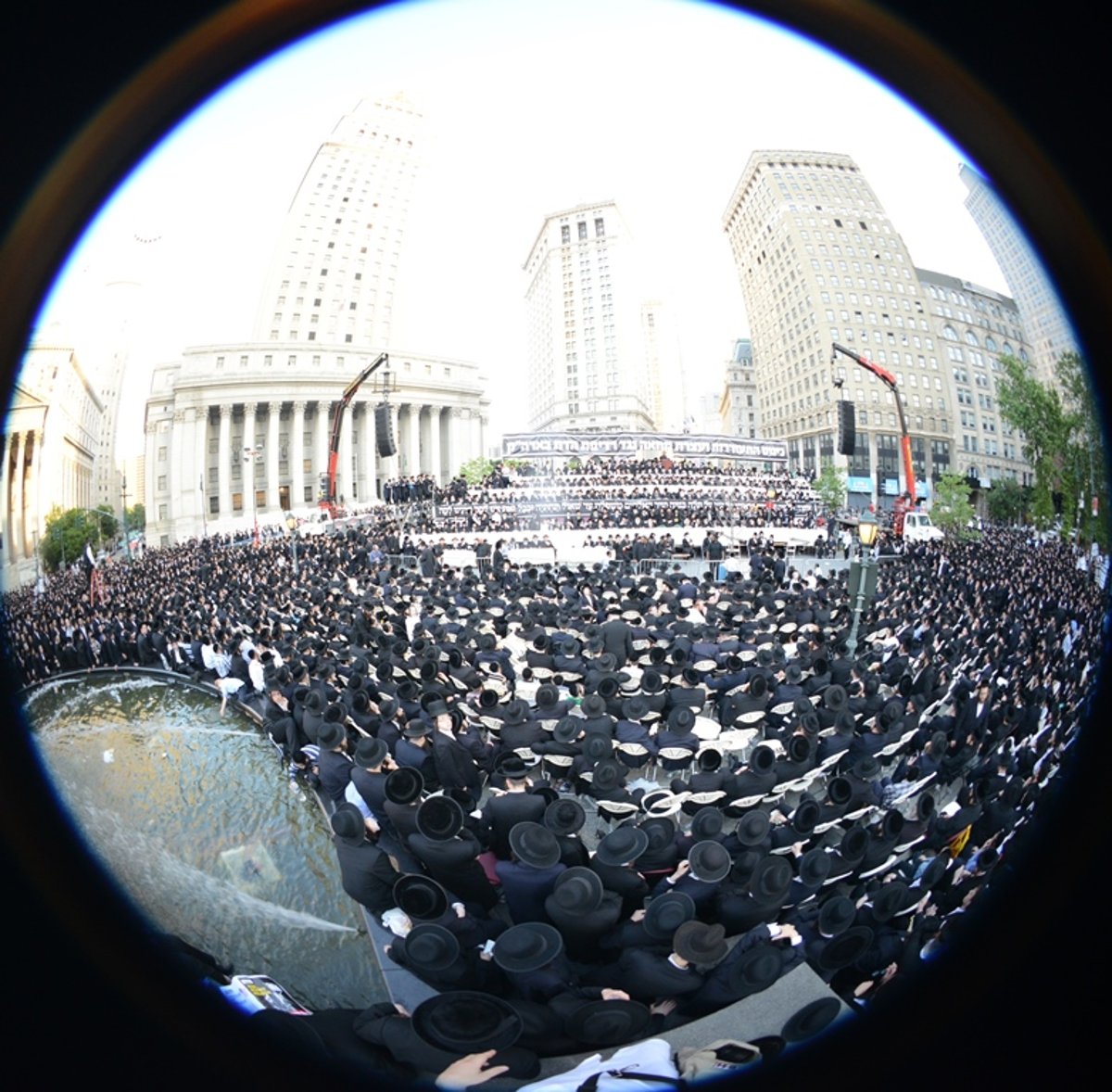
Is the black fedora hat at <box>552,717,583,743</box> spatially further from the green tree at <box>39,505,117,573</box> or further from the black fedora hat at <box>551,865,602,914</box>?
the green tree at <box>39,505,117,573</box>

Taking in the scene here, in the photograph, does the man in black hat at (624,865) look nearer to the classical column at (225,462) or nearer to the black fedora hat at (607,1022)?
the black fedora hat at (607,1022)

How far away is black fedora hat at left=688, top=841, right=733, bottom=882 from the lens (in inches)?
205

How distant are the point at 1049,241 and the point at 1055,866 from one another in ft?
9.31

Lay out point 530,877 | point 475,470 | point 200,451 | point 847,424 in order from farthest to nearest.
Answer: point 475,470 < point 847,424 < point 200,451 < point 530,877

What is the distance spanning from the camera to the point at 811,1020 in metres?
3.72

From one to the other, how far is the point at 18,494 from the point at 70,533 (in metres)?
1.76

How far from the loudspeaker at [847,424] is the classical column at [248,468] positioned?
12955 mm

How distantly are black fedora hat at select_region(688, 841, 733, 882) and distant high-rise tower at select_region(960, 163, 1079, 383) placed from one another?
474 cm

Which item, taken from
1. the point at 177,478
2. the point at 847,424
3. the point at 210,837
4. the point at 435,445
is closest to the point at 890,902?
the point at 210,837

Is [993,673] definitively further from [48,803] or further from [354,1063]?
[48,803]

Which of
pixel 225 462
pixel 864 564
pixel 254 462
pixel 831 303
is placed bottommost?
pixel 864 564

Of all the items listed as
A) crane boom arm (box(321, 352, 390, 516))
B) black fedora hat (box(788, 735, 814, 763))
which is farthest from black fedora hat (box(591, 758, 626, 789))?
crane boom arm (box(321, 352, 390, 516))

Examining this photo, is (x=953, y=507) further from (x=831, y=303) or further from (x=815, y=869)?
(x=815, y=869)

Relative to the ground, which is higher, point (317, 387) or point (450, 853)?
point (317, 387)
